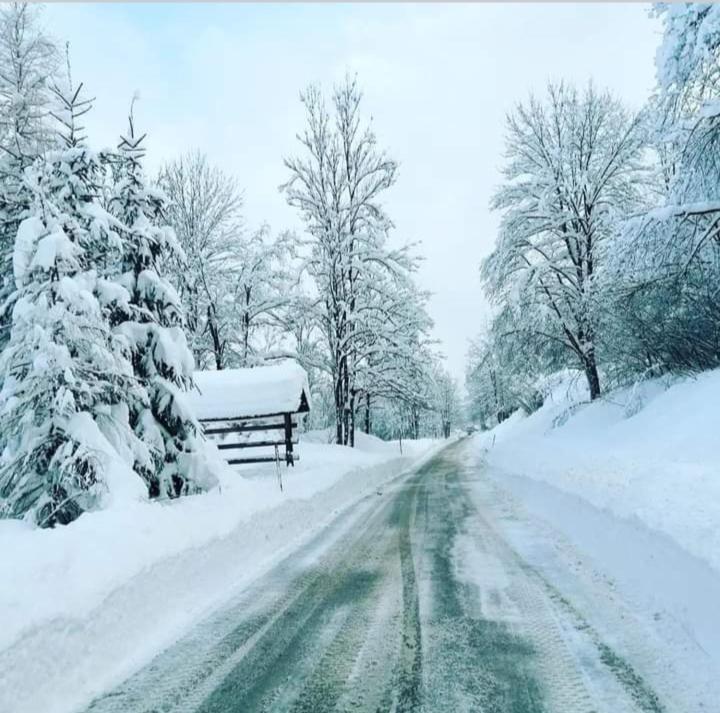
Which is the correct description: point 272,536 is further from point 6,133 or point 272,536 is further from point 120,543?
point 6,133

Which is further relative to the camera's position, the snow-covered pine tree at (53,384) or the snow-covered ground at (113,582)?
the snow-covered pine tree at (53,384)

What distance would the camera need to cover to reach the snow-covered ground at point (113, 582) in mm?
4051

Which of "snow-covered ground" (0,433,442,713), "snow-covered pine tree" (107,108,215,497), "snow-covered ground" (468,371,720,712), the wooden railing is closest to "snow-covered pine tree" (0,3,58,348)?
"snow-covered pine tree" (107,108,215,497)

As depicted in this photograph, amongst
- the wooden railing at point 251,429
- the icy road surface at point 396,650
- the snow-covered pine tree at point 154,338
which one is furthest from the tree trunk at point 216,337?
the icy road surface at point 396,650

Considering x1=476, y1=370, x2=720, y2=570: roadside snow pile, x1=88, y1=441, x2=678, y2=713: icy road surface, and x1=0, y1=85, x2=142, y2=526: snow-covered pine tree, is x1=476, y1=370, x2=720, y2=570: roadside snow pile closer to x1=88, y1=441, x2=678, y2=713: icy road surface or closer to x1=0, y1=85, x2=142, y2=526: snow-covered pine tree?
x1=88, y1=441, x2=678, y2=713: icy road surface

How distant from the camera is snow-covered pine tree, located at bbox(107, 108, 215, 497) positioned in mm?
9852

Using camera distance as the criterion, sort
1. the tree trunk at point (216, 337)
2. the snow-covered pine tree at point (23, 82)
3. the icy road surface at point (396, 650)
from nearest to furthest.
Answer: the icy road surface at point (396, 650) < the snow-covered pine tree at point (23, 82) < the tree trunk at point (216, 337)

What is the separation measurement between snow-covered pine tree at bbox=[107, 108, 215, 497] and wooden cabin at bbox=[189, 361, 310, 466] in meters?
7.78

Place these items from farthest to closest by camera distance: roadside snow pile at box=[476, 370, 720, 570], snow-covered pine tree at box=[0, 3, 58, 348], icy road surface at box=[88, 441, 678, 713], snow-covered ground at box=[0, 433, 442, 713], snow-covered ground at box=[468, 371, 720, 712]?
snow-covered pine tree at box=[0, 3, 58, 348] < roadside snow pile at box=[476, 370, 720, 570] < snow-covered ground at box=[468, 371, 720, 712] < snow-covered ground at box=[0, 433, 442, 713] < icy road surface at box=[88, 441, 678, 713]

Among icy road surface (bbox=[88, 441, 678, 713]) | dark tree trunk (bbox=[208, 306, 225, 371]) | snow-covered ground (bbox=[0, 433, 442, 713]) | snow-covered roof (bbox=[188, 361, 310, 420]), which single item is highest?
dark tree trunk (bbox=[208, 306, 225, 371])

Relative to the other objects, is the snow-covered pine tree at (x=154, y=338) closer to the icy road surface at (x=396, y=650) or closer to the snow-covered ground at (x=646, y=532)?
the icy road surface at (x=396, y=650)

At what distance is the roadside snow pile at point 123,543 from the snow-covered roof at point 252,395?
625 centimetres

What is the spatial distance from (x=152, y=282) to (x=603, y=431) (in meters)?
13.9

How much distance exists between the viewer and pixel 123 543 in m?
6.00
